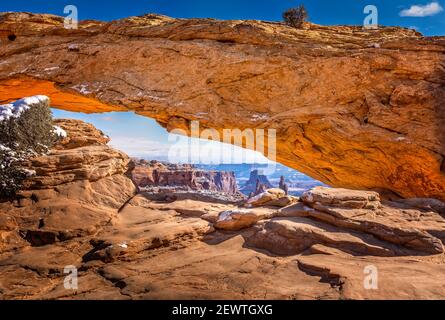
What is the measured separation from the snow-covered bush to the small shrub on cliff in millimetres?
13373

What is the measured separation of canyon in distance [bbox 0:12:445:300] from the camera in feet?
21.1

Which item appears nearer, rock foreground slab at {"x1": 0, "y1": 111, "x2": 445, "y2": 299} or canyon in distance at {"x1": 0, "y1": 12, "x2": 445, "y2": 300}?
rock foreground slab at {"x1": 0, "y1": 111, "x2": 445, "y2": 299}

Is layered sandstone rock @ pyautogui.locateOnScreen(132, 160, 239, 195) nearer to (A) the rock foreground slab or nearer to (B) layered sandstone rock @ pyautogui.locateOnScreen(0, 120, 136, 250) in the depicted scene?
(B) layered sandstone rock @ pyautogui.locateOnScreen(0, 120, 136, 250)

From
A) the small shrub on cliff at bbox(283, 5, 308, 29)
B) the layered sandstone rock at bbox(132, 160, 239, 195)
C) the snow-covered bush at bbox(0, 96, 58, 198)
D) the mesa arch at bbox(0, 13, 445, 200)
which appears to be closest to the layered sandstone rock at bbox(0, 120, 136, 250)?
the snow-covered bush at bbox(0, 96, 58, 198)

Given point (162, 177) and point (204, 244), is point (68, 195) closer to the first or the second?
point (204, 244)

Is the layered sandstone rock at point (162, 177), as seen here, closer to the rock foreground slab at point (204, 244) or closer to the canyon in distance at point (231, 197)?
the canyon in distance at point (231, 197)

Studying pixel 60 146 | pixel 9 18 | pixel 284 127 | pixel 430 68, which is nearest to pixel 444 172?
pixel 430 68

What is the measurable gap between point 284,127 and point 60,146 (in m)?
9.81

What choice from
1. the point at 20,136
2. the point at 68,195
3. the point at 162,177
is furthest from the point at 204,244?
the point at 162,177

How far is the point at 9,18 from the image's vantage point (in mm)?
16516

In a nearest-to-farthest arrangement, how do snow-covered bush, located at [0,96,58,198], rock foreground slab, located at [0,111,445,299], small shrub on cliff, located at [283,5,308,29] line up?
1. rock foreground slab, located at [0,111,445,299]
2. snow-covered bush, located at [0,96,58,198]
3. small shrub on cliff, located at [283,5,308,29]

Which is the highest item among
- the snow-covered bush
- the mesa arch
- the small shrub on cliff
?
the small shrub on cliff

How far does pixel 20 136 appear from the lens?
381 inches

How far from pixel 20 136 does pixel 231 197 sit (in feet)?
30.9
